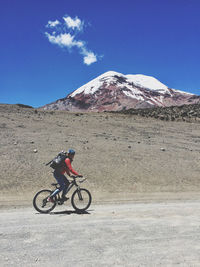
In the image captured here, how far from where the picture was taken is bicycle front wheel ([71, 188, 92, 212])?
856cm

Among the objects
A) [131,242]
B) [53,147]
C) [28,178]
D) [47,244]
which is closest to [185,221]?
[131,242]

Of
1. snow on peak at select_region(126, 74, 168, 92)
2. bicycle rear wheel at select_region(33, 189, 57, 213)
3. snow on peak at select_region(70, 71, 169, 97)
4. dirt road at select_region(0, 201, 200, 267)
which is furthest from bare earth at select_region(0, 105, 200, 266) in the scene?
snow on peak at select_region(126, 74, 168, 92)

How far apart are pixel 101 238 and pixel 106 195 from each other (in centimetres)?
640

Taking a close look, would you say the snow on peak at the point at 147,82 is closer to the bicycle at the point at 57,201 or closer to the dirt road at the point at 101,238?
the bicycle at the point at 57,201

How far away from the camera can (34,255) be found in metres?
4.89

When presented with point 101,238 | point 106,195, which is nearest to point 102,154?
point 106,195

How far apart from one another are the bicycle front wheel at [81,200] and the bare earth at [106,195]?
12.8 inches

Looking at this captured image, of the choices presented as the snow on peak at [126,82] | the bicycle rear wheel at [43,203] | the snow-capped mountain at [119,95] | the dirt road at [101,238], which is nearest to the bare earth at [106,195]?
the dirt road at [101,238]

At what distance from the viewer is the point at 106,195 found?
1221 centimetres

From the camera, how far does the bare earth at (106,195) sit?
5.07 m

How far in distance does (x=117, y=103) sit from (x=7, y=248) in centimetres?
14245

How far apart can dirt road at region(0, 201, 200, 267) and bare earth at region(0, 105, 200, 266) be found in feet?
0.06

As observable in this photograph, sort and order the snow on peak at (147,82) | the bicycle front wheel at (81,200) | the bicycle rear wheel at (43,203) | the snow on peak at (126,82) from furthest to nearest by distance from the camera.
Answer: the snow on peak at (147,82) → the snow on peak at (126,82) → the bicycle front wheel at (81,200) → the bicycle rear wheel at (43,203)

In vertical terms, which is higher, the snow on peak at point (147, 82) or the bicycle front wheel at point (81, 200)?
the snow on peak at point (147, 82)
